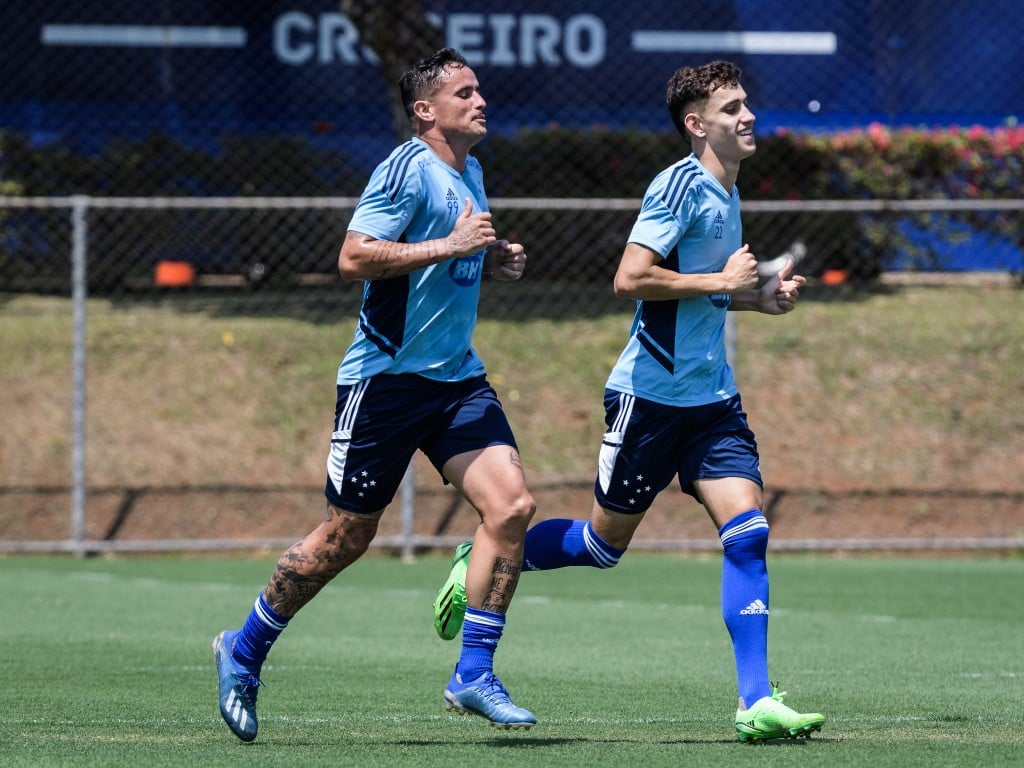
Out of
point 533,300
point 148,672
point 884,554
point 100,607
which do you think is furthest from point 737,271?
point 533,300

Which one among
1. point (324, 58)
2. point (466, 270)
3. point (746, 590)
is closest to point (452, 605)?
point (746, 590)

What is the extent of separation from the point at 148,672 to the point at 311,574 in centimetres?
189

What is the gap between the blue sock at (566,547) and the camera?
6.48 meters

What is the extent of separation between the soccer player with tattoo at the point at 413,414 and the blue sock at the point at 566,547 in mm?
731

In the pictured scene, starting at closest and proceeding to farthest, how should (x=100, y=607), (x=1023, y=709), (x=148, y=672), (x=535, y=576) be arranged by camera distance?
(x=1023, y=709) → (x=148, y=672) → (x=100, y=607) → (x=535, y=576)

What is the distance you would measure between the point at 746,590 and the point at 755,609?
0.25 ft

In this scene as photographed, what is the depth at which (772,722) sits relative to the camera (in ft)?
17.4

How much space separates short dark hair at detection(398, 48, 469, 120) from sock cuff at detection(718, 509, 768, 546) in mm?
1842

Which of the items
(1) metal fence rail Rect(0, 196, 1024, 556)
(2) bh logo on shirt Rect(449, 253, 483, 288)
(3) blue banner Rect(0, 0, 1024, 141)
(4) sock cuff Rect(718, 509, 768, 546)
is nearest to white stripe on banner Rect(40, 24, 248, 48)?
(3) blue banner Rect(0, 0, 1024, 141)

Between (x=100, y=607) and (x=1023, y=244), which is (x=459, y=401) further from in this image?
(x=1023, y=244)

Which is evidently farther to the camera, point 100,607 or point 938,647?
point 100,607

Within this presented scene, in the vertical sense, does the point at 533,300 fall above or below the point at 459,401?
below

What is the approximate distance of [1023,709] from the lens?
6.12 m

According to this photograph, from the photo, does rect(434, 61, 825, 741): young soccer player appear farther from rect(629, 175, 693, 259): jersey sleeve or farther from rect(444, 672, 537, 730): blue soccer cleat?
rect(444, 672, 537, 730): blue soccer cleat
